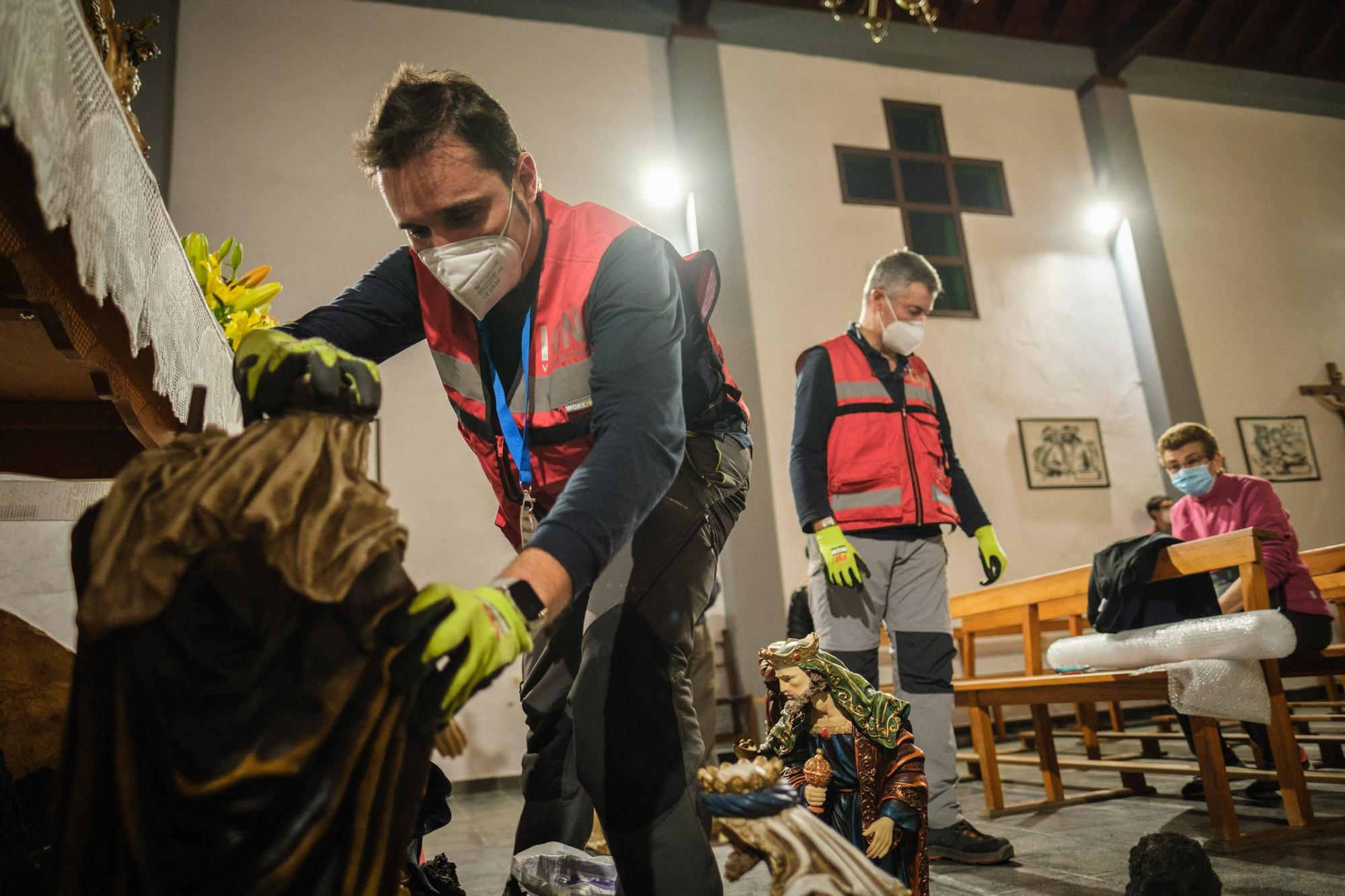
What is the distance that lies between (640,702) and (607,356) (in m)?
0.47

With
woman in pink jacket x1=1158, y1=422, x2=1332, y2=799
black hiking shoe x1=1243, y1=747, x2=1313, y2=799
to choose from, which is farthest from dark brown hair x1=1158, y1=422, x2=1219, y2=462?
black hiking shoe x1=1243, y1=747, x2=1313, y2=799

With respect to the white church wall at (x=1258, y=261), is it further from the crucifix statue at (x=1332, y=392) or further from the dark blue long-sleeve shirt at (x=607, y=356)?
the dark blue long-sleeve shirt at (x=607, y=356)

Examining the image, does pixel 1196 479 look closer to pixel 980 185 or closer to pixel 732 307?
pixel 732 307

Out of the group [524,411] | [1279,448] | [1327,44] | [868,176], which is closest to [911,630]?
[524,411]

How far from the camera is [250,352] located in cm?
100

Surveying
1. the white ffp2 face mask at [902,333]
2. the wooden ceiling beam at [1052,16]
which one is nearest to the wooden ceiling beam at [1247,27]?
the wooden ceiling beam at [1052,16]

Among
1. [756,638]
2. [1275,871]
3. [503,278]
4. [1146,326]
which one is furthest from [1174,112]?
[503,278]

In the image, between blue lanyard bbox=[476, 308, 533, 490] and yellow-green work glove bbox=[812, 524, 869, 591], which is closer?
blue lanyard bbox=[476, 308, 533, 490]

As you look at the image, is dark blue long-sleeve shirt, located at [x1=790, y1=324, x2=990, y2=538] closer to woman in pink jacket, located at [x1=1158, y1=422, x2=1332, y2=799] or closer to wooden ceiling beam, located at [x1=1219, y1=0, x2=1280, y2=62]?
woman in pink jacket, located at [x1=1158, y1=422, x2=1332, y2=799]

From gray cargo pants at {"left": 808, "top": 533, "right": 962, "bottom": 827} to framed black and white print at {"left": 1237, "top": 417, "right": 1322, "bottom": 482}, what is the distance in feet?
21.1

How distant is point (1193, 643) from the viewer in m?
2.78

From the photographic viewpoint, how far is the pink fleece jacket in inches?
133

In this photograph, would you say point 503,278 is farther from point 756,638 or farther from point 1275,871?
point 756,638

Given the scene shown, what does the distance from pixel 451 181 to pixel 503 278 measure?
0.55ft
